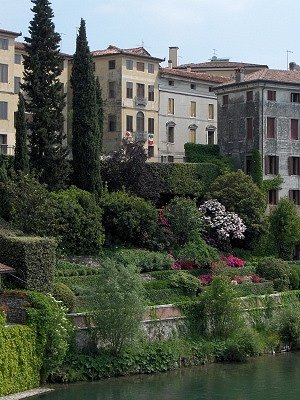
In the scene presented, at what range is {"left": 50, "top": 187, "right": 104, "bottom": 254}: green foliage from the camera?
179ft

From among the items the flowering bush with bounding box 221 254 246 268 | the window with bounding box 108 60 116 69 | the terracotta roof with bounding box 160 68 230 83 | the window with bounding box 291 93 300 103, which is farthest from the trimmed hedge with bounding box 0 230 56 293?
the terracotta roof with bounding box 160 68 230 83

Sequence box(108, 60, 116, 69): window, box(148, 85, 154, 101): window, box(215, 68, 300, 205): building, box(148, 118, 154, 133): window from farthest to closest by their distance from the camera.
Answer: box(148, 118, 154, 133): window → box(148, 85, 154, 101): window → box(108, 60, 116, 69): window → box(215, 68, 300, 205): building

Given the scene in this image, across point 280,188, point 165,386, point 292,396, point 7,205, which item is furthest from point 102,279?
point 280,188

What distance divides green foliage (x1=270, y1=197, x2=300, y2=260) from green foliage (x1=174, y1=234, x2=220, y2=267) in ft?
20.4

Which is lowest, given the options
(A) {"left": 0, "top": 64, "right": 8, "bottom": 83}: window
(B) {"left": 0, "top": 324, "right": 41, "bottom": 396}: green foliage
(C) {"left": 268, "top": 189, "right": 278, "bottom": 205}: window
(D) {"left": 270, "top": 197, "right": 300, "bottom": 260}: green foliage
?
(B) {"left": 0, "top": 324, "right": 41, "bottom": 396}: green foliage

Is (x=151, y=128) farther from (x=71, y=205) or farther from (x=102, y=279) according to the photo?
(x=102, y=279)

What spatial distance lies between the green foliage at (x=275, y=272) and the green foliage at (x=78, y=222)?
9360mm

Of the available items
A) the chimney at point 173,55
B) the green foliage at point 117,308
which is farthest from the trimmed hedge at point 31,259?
the chimney at point 173,55

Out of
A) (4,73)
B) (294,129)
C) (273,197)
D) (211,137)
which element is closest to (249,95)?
(294,129)

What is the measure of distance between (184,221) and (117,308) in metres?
18.6

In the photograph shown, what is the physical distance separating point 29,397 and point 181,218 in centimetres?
2446

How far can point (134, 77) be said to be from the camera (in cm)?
8125

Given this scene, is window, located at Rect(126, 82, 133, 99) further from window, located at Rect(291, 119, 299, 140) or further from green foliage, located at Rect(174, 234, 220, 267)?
green foliage, located at Rect(174, 234, 220, 267)

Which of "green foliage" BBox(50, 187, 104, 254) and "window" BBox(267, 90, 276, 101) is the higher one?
"window" BBox(267, 90, 276, 101)
